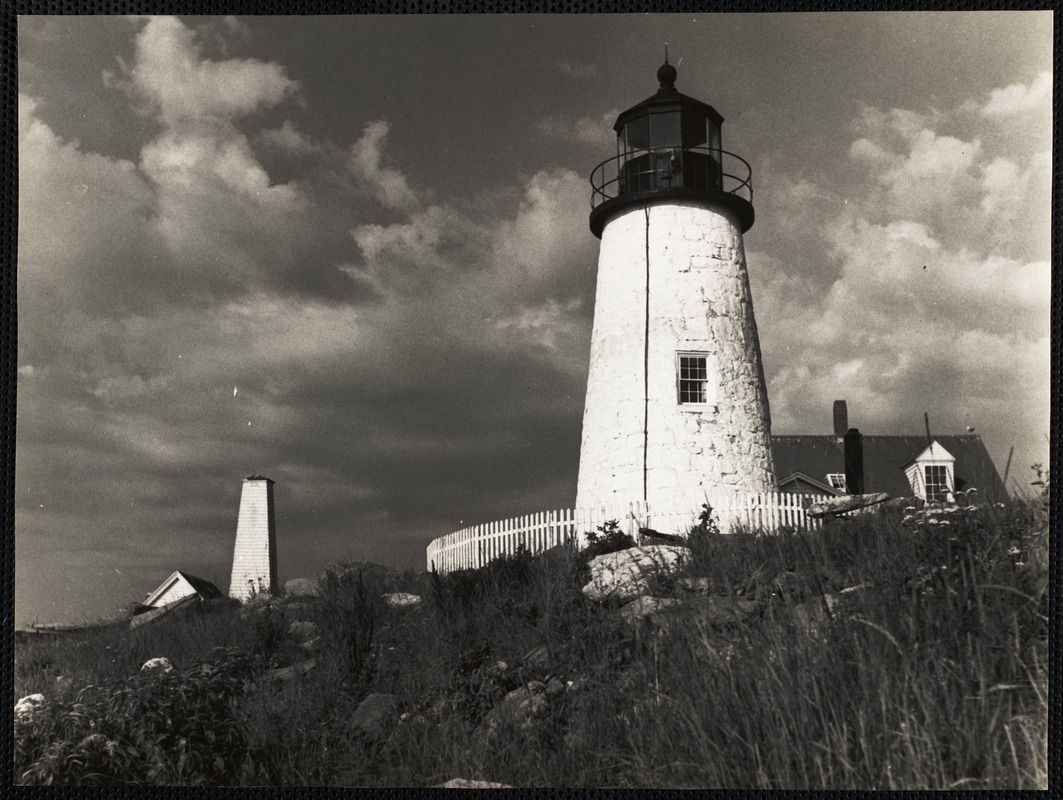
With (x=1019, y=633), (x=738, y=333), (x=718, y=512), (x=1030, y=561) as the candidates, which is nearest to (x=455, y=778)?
(x=1019, y=633)

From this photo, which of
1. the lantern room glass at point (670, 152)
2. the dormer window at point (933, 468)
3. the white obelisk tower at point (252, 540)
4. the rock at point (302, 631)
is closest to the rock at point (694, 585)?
the rock at point (302, 631)

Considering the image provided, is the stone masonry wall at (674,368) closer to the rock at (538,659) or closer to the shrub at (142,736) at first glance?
the rock at (538,659)

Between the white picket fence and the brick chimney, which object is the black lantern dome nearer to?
the white picket fence

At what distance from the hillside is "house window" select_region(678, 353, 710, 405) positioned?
234 inches

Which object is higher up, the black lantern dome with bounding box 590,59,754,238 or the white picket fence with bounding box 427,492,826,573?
the black lantern dome with bounding box 590,59,754,238

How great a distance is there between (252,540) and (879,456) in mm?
19126

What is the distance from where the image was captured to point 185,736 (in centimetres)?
629

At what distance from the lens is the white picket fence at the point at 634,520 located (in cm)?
1485

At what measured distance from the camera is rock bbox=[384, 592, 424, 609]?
1119 cm

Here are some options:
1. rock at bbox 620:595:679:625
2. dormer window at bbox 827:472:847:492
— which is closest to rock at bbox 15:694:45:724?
rock at bbox 620:595:679:625

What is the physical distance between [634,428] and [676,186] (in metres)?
4.46

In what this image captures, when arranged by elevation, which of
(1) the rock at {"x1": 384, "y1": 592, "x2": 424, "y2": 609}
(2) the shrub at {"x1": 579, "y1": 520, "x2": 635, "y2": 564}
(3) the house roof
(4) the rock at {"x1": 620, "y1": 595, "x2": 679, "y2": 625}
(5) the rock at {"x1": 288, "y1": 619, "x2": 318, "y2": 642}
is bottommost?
(5) the rock at {"x1": 288, "y1": 619, "x2": 318, "y2": 642}

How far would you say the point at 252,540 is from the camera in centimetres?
1848

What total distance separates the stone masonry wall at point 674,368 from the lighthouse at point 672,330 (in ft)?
0.06
